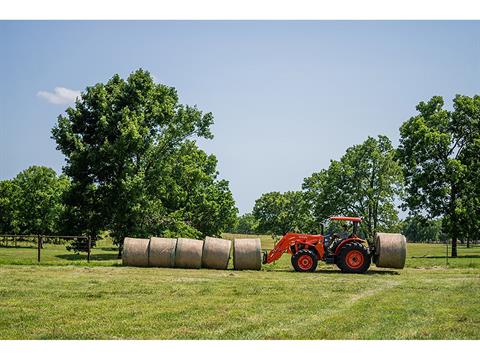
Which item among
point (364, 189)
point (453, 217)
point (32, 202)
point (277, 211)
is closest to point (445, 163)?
point (453, 217)

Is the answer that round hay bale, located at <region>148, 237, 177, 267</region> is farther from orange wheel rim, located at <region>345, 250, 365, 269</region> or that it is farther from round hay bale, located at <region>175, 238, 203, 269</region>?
orange wheel rim, located at <region>345, 250, 365, 269</region>

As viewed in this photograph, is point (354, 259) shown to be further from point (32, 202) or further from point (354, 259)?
point (32, 202)

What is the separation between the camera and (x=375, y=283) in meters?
17.7

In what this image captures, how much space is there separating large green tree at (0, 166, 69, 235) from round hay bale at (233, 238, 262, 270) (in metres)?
44.2

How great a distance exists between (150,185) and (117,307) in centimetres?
2124

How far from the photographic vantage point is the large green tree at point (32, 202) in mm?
64688

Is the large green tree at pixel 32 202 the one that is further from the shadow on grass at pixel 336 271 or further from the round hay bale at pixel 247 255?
the shadow on grass at pixel 336 271

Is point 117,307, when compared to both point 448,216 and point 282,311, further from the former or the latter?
point 448,216

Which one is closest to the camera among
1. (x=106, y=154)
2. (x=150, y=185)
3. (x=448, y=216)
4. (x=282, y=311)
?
(x=282, y=311)

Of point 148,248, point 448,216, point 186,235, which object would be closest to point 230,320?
point 148,248

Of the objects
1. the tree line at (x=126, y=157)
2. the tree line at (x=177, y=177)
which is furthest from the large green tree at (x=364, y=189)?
the tree line at (x=126, y=157)

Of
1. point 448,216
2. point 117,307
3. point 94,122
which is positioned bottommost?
point 117,307

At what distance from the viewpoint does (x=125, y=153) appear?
30906 mm

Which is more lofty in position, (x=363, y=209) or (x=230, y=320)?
(x=363, y=209)
